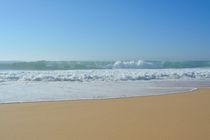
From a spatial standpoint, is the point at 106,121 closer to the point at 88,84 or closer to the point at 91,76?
the point at 88,84

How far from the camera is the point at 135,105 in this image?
21.7 feet

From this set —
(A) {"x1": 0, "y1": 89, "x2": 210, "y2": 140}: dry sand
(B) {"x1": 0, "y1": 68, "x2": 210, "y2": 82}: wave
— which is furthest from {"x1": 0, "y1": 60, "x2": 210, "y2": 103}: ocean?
(A) {"x1": 0, "y1": 89, "x2": 210, "y2": 140}: dry sand

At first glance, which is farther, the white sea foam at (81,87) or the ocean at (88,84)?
the ocean at (88,84)

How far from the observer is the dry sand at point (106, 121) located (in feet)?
13.8

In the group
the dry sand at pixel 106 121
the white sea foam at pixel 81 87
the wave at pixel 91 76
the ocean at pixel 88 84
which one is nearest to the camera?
the dry sand at pixel 106 121

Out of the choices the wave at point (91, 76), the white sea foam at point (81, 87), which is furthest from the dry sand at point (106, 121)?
the wave at point (91, 76)

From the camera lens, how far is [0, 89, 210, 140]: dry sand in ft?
13.8

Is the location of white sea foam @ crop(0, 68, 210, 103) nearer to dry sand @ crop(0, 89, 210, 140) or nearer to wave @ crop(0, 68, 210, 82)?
wave @ crop(0, 68, 210, 82)

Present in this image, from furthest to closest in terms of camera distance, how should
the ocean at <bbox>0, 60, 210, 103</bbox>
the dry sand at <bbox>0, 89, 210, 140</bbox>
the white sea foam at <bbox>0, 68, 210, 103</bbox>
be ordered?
the ocean at <bbox>0, 60, 210, 103</bbox>, the white sea foam at <bbox>0, 68, 210, 103</bbox>, the dry sand at <bbox>0, 89, 210, 140</bbox>

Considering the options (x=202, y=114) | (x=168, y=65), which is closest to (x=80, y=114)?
(x=202, y=114)

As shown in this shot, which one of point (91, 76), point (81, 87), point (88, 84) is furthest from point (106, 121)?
point (91, 76)

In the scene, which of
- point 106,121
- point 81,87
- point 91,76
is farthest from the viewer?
point 91,76

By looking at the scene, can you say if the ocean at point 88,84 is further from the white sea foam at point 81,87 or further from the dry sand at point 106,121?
the dry sand at point 106,121

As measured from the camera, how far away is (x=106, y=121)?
16.5 feet
